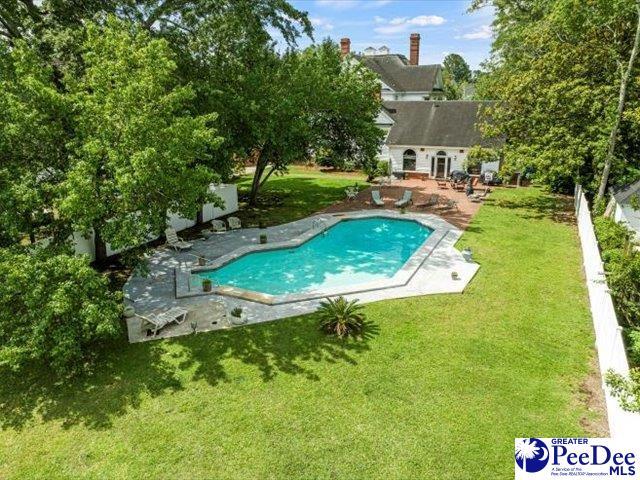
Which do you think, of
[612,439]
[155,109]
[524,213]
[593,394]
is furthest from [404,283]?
[524,213]

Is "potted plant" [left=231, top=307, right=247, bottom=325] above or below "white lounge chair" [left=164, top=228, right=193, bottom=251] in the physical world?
below

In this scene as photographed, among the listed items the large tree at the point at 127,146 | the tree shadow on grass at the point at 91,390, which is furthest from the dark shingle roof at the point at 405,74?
the tree shadow on grass at the point at 91,390

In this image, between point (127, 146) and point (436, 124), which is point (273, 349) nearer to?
point (127, 146)

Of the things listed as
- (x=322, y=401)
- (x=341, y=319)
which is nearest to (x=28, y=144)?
(x=341, y=319)

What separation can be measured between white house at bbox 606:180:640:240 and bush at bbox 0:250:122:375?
21.2m

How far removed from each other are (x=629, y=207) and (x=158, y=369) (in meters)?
21.3

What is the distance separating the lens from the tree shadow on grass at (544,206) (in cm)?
2517

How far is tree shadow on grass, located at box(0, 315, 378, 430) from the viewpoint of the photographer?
32.0ft

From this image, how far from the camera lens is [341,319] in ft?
42.1

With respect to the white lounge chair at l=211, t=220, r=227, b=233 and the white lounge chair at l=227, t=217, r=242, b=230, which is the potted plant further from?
the white lounge chair at l=227, t=217, r=242, b=230

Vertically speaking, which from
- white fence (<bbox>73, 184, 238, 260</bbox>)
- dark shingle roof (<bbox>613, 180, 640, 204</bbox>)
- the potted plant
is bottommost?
the potted plant

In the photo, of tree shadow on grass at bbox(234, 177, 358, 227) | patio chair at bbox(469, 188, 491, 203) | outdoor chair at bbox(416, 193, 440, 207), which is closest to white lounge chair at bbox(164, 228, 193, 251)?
tree shadow on grass at bbox(234, 177, 358, 227)

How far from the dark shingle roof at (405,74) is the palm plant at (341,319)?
50.4 m

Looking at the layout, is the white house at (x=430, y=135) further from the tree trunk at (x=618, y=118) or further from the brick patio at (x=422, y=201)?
the tree trunk at (x=618, y=118)
